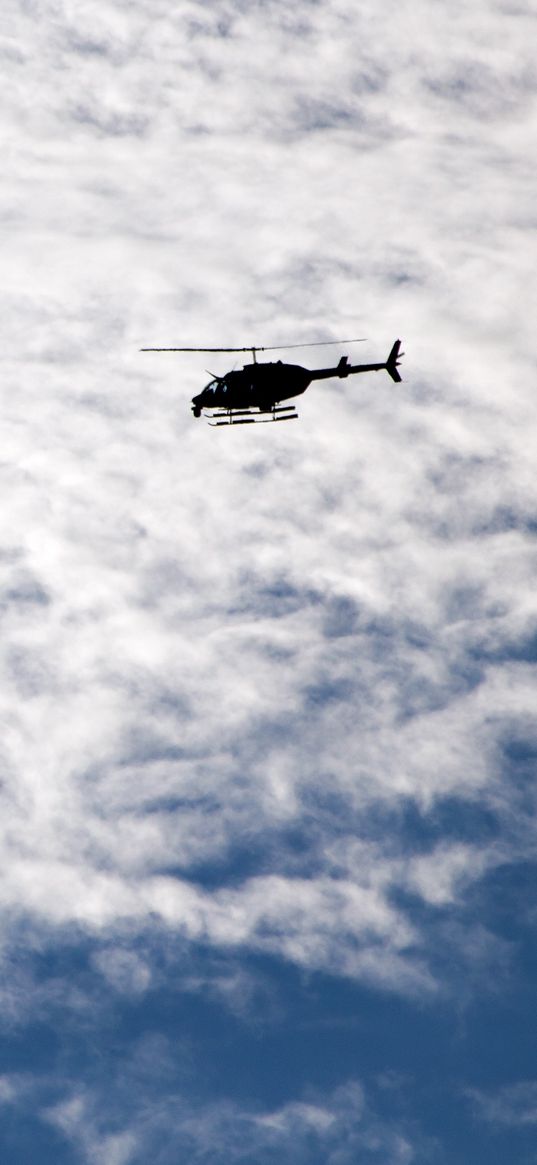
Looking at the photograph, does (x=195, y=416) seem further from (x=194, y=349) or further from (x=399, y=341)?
(x=399, y=341)

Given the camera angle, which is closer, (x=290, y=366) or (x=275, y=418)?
(x=275, y=418)

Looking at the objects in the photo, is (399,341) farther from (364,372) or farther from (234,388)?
(234,388)

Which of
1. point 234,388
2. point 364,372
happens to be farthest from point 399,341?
point 234,388

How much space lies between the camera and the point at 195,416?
100 m

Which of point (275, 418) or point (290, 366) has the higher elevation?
point (290, 366)

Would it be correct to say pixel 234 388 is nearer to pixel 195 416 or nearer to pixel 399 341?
pixel 195 416

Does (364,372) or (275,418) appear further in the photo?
(364,372)

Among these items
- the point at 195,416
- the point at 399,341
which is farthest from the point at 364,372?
the point at 195,416

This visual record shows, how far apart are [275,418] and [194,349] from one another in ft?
26.8

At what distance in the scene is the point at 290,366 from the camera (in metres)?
101

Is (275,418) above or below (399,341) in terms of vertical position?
below

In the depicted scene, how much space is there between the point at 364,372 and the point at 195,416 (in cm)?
1190

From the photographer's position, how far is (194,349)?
313 feet

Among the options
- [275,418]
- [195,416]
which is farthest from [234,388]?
[275,418]
